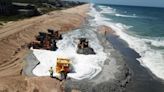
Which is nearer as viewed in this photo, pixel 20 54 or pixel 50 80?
pixel 50 80

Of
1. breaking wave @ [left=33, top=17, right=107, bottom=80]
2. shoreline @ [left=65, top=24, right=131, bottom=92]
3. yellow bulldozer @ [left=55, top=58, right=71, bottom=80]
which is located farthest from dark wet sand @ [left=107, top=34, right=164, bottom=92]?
yellow bulldozer @ [left=55, top=58, right=71, bottom=80]

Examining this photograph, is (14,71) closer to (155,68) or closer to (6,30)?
(155,68)

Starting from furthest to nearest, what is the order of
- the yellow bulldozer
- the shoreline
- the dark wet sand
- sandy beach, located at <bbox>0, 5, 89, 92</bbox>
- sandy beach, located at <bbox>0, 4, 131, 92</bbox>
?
the yellow bulldozer
the dark wet sand
the shoreline
sandy beach, located at <bbox>0, 4, 131, 92</bbox>
sandy beach, located at <bbox>0, 5, 89, 92</bbox>

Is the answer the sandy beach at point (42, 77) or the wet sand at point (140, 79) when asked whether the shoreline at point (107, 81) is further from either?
the wet sand at point (140, 79)


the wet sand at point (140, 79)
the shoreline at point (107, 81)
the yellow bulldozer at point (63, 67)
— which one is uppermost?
the yellow bulldozer at point (63, 67)

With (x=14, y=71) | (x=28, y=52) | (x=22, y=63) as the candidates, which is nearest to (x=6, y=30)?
(x=28, y=52)

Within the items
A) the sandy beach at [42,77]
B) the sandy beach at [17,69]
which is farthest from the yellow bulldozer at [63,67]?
the sandy beach at [17,69]

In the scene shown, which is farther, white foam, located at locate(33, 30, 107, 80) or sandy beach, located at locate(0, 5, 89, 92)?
white foam, located at locate(33, 30, 107, 80)

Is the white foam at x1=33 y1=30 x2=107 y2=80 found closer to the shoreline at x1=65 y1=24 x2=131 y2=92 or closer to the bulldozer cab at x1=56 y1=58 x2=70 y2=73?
the bulldozer cab at x1=56 y1=58 x2=70 y2=73

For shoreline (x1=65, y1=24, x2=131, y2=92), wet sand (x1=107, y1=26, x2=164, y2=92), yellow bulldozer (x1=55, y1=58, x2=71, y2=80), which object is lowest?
wet sand (x1=107, y1=26, x2=164, y2=92)

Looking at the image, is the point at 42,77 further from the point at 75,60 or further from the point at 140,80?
the point at 140,80

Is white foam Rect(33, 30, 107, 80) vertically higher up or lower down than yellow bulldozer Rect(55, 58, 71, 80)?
lower down
